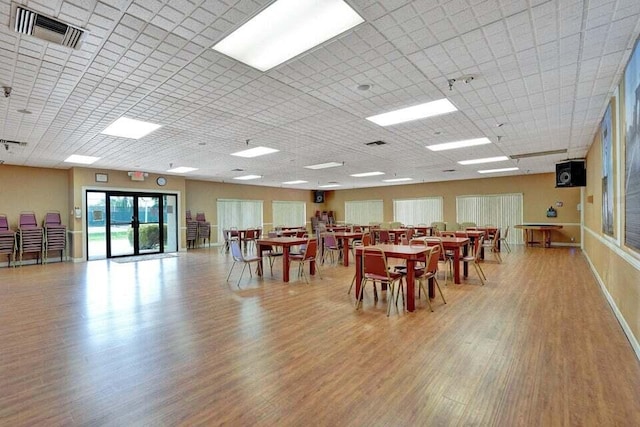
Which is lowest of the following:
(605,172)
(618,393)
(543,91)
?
(618,393)

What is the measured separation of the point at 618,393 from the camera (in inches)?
87.7

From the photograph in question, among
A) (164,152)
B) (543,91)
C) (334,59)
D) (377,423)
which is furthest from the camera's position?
(164,152)

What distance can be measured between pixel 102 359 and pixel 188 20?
9.79 feet

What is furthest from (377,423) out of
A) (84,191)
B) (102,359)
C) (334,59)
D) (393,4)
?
(84,191)

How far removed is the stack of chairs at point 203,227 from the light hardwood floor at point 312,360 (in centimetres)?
738

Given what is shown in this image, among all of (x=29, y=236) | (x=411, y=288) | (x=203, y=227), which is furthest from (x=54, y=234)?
(x=411, y=288)

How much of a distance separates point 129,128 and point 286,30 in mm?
4077

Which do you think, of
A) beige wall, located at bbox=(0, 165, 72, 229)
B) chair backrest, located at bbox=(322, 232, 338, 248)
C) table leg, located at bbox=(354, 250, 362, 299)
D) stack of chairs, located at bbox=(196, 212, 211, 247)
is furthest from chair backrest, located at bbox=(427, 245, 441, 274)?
beige wall, located at bbox=(0, 165, 72, 229)

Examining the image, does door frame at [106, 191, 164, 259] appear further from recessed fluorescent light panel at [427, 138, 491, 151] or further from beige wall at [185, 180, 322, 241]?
recessed fluorescent light panel at [427, 138, 491, 151]

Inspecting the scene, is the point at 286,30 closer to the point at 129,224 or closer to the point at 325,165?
the point at 325,165

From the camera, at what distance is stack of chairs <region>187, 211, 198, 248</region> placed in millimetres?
11976

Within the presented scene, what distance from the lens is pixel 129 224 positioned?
10336 mm

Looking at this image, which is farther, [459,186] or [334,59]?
[459,186]

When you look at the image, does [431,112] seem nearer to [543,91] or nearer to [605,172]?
[543,91]
